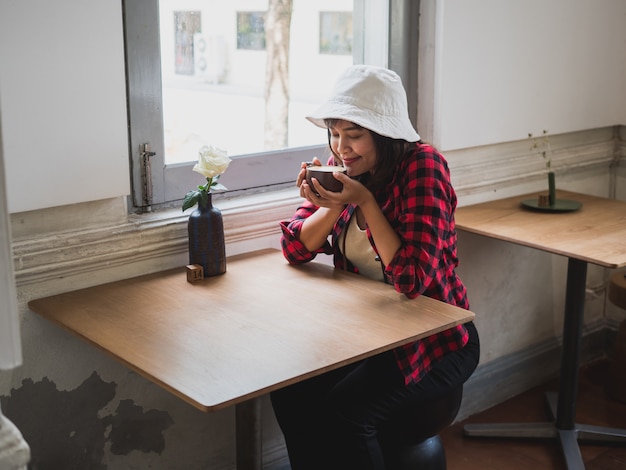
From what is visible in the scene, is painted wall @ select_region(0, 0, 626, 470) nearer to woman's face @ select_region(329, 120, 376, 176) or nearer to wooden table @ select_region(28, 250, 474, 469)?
wooden table @ select_region(28, 250, 474, 469)

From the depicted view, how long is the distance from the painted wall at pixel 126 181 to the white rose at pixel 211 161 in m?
0.21

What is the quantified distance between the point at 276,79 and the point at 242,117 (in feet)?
0.58

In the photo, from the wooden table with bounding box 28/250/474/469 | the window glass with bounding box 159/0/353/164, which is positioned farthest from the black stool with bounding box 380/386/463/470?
the window glass with bounding box 159/0/353/164

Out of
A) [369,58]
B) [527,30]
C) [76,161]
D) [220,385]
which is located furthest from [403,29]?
[220,385]

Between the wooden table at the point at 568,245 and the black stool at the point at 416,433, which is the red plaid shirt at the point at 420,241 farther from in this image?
the wooden table at the point at 568,245

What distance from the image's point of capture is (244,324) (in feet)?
6.57

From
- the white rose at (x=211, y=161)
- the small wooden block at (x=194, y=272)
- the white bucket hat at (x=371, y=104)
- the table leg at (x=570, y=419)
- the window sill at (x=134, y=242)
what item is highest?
the white bucket hat at (x=371, y=104)

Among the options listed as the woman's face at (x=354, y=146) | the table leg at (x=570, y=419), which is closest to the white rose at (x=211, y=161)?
the woman's face at (x=354, y=146)

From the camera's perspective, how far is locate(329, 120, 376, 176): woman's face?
231cm

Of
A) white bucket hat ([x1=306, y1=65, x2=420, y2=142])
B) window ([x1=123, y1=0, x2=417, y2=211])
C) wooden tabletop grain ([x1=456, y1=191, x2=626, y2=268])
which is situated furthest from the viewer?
wooden tabletop grain ([x1=456, y1=191, x2=626, y2=268])

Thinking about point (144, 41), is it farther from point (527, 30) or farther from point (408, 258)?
point (527, 30)

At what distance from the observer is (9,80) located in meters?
2.02

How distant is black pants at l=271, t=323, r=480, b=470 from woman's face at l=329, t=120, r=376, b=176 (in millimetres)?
519

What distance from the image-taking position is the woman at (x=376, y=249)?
2211 mm
